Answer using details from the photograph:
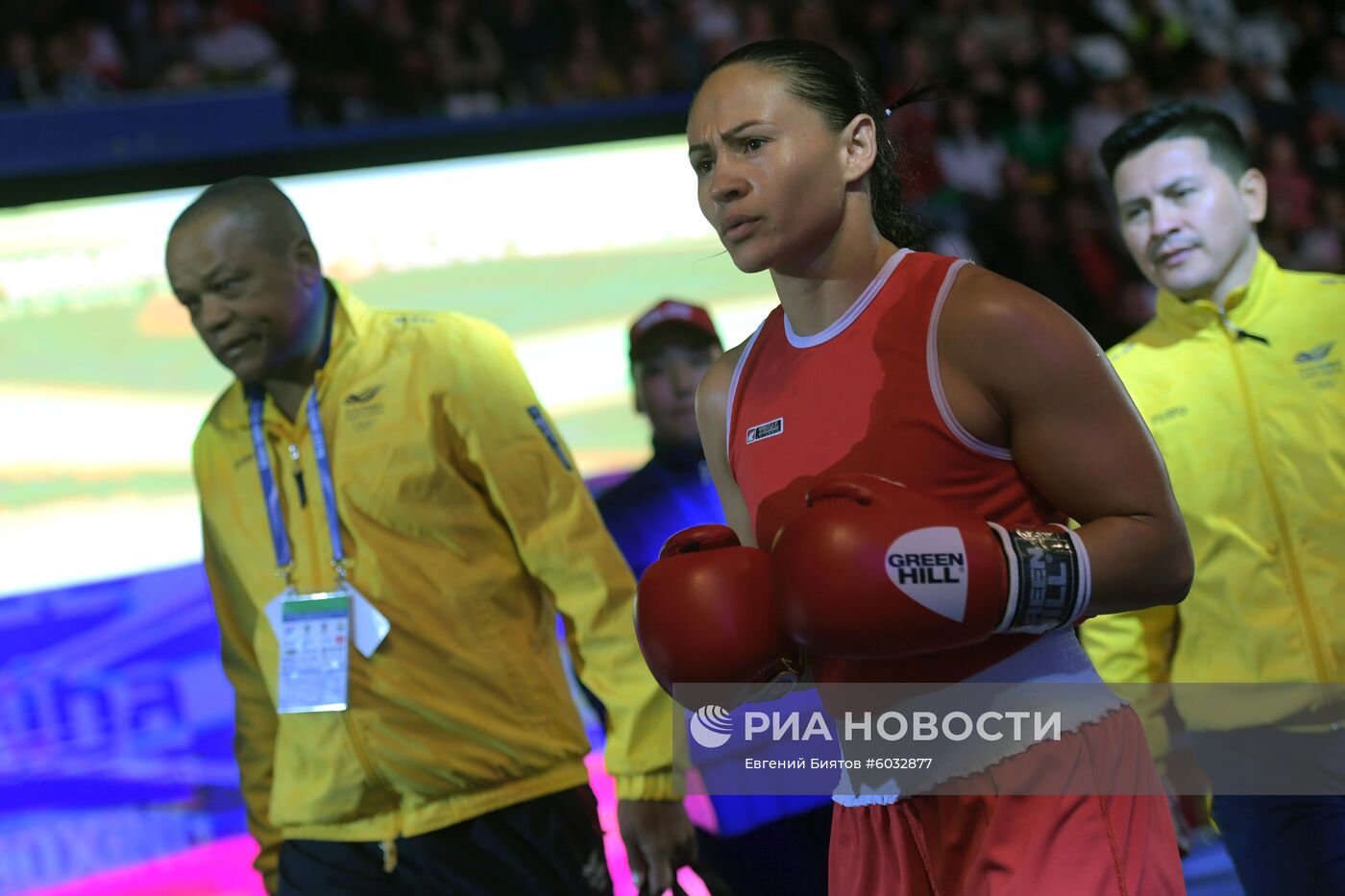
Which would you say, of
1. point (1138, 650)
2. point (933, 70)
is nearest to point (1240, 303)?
point (1138, 650)

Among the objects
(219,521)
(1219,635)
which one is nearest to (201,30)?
(219,521)

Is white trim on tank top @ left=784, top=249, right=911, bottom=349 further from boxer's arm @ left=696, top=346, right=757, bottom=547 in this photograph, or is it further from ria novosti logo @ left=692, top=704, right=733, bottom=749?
ria novosti logo @ left=692, top=704, right=733, bottom=749

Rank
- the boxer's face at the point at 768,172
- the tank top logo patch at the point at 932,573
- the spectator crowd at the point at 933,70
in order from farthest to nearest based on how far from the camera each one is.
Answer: the spectator crowd at the point at 933,70
the boxer's face at the point at 768,172
the tank top logo patch at the point at 932,573

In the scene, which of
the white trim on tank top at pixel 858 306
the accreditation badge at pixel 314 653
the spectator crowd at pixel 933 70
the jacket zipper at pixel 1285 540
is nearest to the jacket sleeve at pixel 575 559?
the accreditation badge at pixel 314 653

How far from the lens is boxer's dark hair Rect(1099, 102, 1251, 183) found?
309 centimetres

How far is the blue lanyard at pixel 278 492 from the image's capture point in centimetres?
282

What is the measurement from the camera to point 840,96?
6.56ft

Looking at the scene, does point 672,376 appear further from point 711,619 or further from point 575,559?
point 711,619

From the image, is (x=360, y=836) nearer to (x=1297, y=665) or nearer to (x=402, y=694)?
(x=402, y=694)

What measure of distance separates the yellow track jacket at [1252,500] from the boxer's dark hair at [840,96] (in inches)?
43.2

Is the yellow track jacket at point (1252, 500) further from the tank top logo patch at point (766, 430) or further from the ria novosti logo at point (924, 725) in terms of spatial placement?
the tank top logo patch at point (766, 430)

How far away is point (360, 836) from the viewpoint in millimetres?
2795

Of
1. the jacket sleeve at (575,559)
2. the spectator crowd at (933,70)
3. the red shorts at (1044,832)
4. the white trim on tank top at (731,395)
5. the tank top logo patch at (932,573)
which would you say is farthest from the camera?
the spectator crowd at (933,70)

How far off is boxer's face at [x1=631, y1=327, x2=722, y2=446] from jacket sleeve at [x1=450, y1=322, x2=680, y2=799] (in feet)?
2.94
